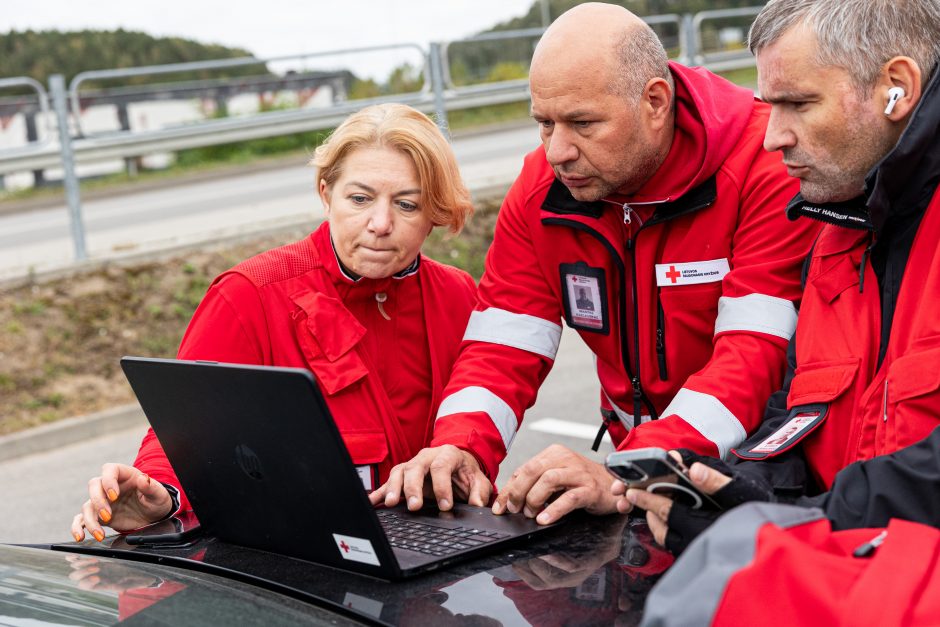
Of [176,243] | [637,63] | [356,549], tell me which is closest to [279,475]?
[356,549]

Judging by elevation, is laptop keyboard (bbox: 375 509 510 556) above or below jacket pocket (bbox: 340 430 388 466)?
above

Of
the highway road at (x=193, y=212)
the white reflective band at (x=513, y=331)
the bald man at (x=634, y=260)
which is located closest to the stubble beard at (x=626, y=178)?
the bald man at (x=634, y=260)

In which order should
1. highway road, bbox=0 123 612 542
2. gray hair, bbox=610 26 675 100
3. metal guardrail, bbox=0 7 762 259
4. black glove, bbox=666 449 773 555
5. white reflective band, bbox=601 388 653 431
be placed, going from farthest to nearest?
metal guardrail, bbox=0 7 762 259 < highway road, bbox=0 123 612 542 < white reflective band, bbox=601 388 653 431 < gray hair, bbox=610 26 675 100 < black glove, bbox=666 449 773 555

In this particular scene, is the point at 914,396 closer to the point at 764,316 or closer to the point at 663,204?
the point at 764,316

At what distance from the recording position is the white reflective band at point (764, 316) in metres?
2.56

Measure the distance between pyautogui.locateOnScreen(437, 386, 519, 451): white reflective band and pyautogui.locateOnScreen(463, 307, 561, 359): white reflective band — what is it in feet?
0.59

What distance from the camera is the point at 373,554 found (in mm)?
1806

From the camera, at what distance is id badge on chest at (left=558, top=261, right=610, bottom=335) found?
293 cm

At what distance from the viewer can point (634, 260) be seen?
2850 millimetres

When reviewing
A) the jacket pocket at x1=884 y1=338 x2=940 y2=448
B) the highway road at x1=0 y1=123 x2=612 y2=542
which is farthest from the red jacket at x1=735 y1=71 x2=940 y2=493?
the highway road at x1=0 y1=123 x2=612 y2=542

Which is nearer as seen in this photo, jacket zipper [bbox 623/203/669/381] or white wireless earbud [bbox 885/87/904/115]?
white wireless earbud [bbox 885/87/904/115]

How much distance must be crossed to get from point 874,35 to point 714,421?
2.90ft

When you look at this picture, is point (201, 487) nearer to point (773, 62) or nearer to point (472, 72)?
point (773, 62)

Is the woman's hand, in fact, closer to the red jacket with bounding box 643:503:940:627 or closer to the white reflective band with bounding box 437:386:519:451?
the white reflective band with bounding box 437:386:519:451
